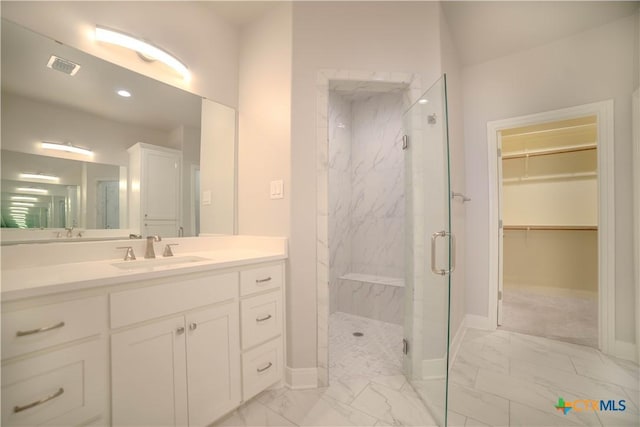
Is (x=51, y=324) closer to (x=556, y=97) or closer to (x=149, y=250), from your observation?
(x=149, y=250)

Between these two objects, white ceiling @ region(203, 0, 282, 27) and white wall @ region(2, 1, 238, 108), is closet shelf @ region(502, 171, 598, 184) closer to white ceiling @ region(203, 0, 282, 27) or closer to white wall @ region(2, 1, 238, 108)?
white ceiling @ region(203, 0, 282, 27)

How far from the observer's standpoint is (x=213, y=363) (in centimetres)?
125

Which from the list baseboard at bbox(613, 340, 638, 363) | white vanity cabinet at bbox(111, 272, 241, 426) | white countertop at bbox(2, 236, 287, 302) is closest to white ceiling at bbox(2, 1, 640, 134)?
white countertop at bbox(2, 236, 287, 302)

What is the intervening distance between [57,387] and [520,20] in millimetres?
3620

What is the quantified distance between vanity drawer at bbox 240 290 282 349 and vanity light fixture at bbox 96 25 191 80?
163 cm

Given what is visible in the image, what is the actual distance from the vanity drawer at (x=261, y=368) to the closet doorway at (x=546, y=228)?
228 cm

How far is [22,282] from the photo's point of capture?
849 millimetres

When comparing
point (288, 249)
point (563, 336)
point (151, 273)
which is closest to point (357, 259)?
point (288, 249)

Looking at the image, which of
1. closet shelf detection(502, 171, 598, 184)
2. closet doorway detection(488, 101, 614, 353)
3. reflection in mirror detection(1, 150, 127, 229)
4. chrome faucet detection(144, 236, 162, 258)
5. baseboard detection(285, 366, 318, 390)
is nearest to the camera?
reflection in mirror detection(1, 150, 127, 229)

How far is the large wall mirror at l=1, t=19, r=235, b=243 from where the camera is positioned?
1141 mm

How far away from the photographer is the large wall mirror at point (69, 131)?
3.74ft

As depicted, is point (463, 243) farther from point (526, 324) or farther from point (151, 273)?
point (151, 273)

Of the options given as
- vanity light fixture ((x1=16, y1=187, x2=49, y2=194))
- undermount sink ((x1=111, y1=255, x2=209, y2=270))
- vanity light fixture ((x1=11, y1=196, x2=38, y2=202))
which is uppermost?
vanity light fixture ((x1=16, y1=187, x2=49, y2=194))

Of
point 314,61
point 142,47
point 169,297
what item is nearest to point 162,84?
point 142,47
